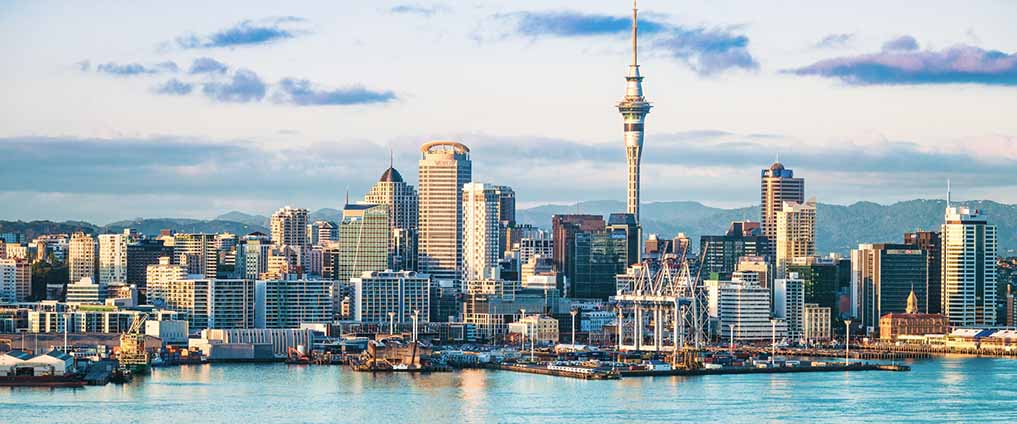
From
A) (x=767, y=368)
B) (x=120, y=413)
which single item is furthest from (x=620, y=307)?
(x=120, y=413)

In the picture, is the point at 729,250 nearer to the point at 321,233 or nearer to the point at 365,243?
the point at 365,243

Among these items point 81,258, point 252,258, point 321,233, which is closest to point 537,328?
point 252,258

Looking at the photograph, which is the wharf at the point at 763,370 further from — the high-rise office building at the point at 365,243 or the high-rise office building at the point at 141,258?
the high-rise office building at the point at 141,258

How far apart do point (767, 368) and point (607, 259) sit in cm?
4891

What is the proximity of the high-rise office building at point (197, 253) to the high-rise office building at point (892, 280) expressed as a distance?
3674 cm

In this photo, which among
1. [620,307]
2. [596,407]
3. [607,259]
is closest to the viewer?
[596,407]

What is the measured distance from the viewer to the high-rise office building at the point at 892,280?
128 meters

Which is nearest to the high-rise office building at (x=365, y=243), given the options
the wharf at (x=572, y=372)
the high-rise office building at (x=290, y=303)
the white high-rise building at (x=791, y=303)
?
the high-rise office building at (x=290, y=303)

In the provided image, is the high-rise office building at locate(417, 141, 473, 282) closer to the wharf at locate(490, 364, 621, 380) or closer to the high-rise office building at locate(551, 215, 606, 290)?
the high-rise office building at locate(551, 215, 606, 290)

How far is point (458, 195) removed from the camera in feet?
463

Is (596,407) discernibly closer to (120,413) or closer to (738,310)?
(120,413)

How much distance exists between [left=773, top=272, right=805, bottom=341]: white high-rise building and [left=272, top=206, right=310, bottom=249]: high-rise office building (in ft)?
133

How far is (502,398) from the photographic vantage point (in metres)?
71.4

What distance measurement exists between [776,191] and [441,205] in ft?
92.1
